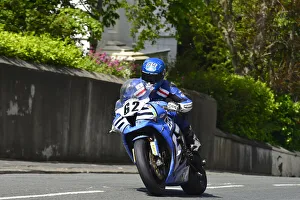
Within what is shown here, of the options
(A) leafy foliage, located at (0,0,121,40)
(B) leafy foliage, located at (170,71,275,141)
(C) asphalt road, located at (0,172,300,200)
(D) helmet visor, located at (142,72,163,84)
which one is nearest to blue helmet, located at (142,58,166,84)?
(D) helmet visor, located at (142,72,163,84)

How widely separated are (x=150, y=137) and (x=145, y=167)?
43cm

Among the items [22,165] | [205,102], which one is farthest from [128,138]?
[205,102]

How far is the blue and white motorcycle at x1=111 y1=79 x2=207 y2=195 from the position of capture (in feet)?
35.5

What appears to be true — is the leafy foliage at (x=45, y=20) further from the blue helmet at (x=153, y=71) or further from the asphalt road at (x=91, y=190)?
the blue helmet at (x=153, y=71)

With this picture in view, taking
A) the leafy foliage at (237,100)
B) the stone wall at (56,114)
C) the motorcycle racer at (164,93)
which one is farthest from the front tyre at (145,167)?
the leafy foliage at (237,100)

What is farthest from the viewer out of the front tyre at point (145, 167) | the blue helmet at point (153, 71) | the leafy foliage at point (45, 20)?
the leafy foliage at point (45, 20)

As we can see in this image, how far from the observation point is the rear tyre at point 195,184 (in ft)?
39.9

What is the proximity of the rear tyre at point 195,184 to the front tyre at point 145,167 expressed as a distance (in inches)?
50.1

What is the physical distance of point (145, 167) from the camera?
1068 centimetres

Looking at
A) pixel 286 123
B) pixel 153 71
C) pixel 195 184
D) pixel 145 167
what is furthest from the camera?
pixel 286 123

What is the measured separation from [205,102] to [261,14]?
7.40m

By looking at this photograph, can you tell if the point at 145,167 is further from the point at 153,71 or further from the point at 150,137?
the point at 153,71

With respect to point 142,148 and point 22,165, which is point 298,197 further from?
point 22,165

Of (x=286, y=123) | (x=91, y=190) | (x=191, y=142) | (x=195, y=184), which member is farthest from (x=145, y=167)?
A: (x=286, y=123)
